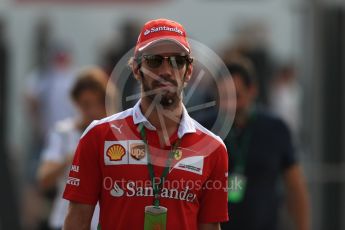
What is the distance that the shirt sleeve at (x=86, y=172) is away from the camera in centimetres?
542

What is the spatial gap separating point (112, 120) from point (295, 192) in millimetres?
2965

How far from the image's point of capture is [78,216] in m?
5.44

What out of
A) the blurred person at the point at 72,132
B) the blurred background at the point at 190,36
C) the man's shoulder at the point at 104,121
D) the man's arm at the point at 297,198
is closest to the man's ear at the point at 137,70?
the man's shoulder at the point at 104,121

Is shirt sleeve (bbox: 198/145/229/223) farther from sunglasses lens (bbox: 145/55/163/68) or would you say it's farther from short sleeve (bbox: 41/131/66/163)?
short sleeve (bbox: 41/131/66/163)

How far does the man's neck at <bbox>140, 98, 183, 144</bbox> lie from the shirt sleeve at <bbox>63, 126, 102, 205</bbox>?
27 cm

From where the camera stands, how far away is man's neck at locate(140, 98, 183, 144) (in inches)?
214

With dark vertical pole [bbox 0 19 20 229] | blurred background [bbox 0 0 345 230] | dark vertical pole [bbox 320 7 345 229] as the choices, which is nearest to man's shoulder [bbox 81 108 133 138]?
blurred background [bbox 0 0 345 230]

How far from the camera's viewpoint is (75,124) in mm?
8109

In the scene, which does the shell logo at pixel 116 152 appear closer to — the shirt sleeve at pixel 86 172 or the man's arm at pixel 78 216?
the shirt sleeve at pixel 86 172

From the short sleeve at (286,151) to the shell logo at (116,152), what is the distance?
3.04 m

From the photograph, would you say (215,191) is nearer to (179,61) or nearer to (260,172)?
(179,61)

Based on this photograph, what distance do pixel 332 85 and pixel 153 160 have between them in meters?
7.82

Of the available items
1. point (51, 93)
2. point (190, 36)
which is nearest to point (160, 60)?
point (190, 36)

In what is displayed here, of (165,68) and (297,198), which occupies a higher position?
(165,68)
